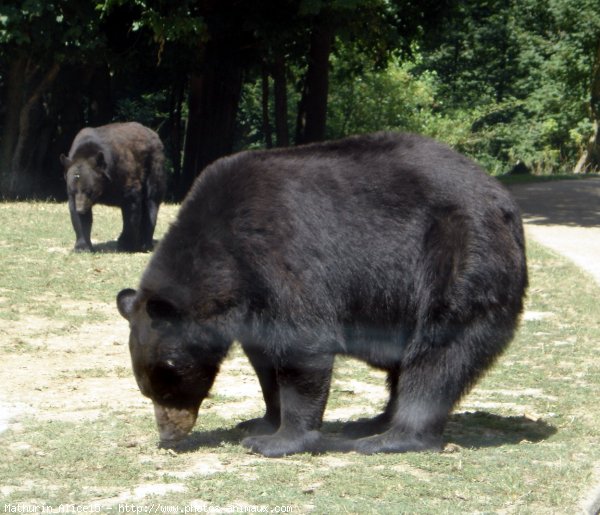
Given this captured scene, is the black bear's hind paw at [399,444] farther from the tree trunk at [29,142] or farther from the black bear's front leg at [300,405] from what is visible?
the tree trunk at [29,142]

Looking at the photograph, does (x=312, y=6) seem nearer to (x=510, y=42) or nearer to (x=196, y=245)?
(x=196, y=245)

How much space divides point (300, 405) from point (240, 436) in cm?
72

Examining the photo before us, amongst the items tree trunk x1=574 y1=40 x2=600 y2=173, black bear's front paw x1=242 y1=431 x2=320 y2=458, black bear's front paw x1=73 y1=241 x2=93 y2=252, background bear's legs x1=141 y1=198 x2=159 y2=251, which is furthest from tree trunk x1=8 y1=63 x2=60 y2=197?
tree trunk x1=574 y1=40 x2=600 y2=173

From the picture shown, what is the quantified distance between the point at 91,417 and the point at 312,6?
13776mm

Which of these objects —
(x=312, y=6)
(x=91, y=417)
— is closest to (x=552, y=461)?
(x=91, y=417)

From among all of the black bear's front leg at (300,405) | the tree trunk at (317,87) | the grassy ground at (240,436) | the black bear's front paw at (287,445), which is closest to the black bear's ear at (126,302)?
the grassy ground at (240,436)

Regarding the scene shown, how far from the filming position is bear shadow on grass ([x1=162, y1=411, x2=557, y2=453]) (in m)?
6.36

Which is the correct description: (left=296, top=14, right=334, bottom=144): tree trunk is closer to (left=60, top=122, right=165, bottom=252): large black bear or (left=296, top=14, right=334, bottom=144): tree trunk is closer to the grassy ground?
(left=60, top=122, right=165, bottom=252): large black bear

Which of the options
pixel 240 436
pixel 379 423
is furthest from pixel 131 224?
pixel 379 423

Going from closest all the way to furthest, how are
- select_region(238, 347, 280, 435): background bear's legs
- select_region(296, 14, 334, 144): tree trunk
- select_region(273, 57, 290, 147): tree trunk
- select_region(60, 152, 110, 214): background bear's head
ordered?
select_region(238, 347, 280, 435): background bear's legs, select_region(60, 152, 110, 214): background bear's head, select_region(296, 14, 334, 144): tree trunk, select_region(273, 57, 290, 147): tree trunk

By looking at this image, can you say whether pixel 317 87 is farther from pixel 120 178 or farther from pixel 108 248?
pixel 108 248

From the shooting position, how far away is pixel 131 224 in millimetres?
14945

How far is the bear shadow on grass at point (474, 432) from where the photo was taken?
636cm

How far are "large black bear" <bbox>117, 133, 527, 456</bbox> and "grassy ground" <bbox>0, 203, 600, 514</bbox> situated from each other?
1.17 ft
